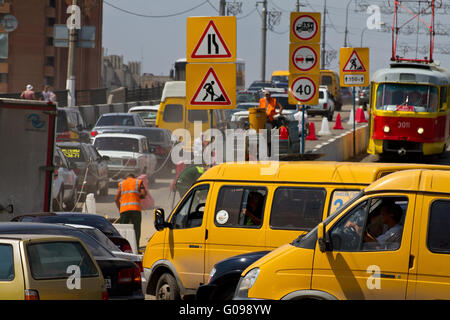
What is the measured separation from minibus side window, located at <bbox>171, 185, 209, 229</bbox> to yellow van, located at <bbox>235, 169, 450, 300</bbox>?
3.51m

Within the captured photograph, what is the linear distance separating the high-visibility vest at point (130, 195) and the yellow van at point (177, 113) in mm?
13780

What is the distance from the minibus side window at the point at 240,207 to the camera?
1148 cm

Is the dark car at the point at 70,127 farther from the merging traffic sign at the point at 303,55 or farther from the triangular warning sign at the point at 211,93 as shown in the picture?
the triangular warning sign at the point at 211,93

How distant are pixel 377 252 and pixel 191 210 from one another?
436 centimetres

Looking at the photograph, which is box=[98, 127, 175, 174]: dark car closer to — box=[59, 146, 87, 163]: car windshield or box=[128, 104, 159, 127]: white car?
box=[59, 146, 87, 163]: car windshield

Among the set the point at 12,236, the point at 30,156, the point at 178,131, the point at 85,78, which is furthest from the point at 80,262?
the point at 85,78

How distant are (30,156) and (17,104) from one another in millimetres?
868

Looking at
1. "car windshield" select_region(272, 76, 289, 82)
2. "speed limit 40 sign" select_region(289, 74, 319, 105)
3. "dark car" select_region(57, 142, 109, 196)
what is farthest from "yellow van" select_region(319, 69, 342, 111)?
"speed limit 40 sign" select_region(289, 74, 319, 105)

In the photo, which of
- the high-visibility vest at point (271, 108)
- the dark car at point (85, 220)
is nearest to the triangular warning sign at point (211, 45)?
the dark car at point (85, 220)

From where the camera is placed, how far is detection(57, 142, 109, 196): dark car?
939 inches

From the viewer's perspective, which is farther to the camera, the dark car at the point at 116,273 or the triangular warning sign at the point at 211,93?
the triangular warning sign at the point at 211,93

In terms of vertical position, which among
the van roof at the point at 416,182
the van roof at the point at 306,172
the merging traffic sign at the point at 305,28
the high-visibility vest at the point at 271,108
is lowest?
the van roof at the point at 306,172

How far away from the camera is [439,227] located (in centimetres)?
793

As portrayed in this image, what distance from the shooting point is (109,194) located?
2584 centimetres
